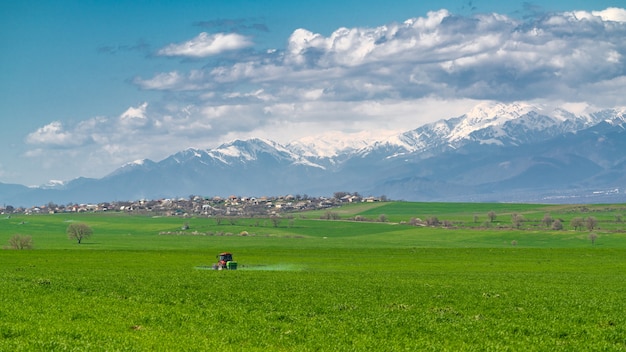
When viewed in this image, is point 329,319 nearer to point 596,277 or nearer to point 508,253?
point 596,277

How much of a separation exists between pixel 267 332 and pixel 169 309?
7.90m

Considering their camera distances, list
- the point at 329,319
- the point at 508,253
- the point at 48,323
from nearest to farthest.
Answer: the point at 48,323
the point at 329,319
the point at 508,253

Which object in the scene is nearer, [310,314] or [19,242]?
[310,314]

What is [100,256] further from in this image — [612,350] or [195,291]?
[612,350]

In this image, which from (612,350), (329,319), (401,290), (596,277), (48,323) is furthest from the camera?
(596,277)

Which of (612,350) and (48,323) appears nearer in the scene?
(612,350)

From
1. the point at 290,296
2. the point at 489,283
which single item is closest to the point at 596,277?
the point at 489,283

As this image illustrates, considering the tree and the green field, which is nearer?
the green field

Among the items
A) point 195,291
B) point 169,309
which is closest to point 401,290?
point 195,291

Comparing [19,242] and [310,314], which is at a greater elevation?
[19,242]

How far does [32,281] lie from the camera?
5328 centimetres

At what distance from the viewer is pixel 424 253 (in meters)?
118

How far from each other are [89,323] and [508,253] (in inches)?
3587

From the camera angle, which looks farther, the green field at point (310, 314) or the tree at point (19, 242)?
the tree at point (19, 242)
